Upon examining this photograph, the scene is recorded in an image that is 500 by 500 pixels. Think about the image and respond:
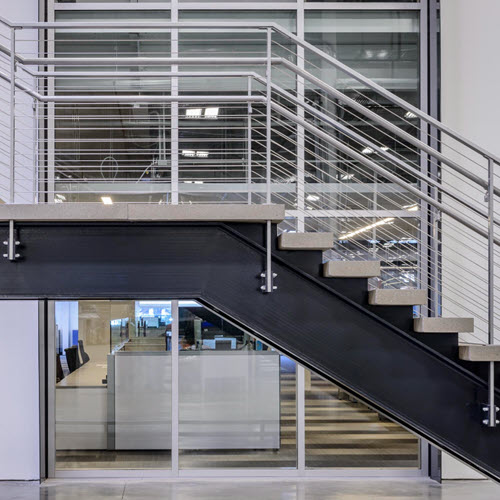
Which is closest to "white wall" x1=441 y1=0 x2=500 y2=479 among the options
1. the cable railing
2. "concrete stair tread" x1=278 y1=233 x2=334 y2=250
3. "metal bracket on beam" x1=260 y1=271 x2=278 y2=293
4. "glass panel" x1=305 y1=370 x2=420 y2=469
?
the cable railing

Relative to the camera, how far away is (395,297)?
2.82m

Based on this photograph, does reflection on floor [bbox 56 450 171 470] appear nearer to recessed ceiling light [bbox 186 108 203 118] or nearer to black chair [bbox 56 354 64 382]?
black chair [bbox 56 354 64 382]

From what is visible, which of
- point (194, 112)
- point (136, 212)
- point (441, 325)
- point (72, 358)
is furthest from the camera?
point (194, 112)

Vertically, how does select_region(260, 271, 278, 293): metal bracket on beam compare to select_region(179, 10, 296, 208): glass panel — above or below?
below

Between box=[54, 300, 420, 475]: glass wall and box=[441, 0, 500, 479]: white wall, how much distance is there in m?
1.45

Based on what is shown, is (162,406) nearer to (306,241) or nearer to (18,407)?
(18,407)

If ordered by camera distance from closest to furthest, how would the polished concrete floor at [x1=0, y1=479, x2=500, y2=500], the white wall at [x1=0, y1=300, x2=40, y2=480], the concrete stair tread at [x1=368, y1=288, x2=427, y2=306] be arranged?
the concrete stair tread at [x1=368, y1=288, x2=427, y2=306], the polished concrete floor at [x1=0, y1=479, x2=500, y2=500], the white wall at [x1=0, y1=300, x2=40, y2=480]

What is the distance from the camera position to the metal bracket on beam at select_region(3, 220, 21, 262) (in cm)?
274

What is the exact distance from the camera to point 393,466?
17.9 feet

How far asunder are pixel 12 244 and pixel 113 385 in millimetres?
2945

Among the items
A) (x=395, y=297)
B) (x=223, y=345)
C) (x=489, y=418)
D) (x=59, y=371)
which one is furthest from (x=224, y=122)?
(x=489, y=418)

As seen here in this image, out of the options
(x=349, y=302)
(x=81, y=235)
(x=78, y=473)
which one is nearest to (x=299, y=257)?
(x=349, y=302)

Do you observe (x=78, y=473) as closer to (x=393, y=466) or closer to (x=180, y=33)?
(x=393, y=466)

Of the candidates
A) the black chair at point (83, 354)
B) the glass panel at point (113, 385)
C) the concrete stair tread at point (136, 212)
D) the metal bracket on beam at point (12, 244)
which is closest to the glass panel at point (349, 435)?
the glass panel at point (113, 385)
